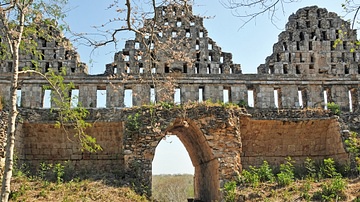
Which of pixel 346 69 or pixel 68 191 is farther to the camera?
pixel 346 69

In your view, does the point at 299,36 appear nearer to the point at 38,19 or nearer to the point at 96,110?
the point at 96,110

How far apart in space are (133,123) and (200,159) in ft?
13.4

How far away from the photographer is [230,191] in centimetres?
1465

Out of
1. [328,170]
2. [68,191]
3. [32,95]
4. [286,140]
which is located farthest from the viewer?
[32,95]

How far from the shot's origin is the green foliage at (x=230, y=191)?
14523 millimetres

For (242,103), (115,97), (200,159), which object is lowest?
(200,159)

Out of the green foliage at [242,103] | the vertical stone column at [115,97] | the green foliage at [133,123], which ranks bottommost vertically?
the green foliage at [133,123]

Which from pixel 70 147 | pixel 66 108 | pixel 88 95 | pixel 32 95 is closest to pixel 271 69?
pixel 88 95

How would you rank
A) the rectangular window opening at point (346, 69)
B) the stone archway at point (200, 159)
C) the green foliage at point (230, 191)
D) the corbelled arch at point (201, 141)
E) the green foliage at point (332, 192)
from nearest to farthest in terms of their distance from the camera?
1. the green foliage at point (332, 192)
2. the green foliage at point (230, 191)
3. the corbelled arch at point (201, 141)
4. the stone archway at point (200, 159)
5. the rectangular window opening at point (346, 69)

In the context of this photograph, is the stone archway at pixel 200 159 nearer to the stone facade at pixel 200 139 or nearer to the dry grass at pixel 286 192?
the stone facade at pixel 200 139

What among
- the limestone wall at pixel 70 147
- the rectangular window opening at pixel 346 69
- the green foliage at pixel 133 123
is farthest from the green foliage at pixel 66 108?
the rectangular window opening at pixel 346 69

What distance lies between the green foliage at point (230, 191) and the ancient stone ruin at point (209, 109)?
1.96 feet

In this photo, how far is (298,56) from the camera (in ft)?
73.8

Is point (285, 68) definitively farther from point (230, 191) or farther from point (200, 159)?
point (230, 191)
